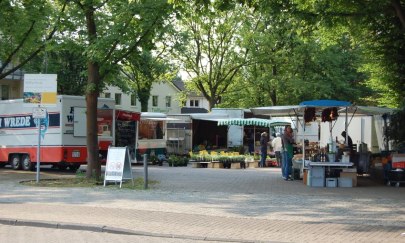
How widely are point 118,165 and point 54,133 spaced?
638 cm

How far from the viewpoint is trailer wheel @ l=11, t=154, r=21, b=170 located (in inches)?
930

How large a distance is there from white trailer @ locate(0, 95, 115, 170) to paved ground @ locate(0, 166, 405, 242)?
5021 mm

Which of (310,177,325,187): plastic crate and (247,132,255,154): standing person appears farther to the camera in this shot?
(247,132,255,154): standing person

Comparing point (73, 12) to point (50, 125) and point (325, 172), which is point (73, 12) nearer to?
point (50, 125)

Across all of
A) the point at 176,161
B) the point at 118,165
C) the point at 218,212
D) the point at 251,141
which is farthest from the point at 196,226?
the point at 251,141

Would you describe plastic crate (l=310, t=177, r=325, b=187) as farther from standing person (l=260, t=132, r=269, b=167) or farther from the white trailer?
standing person (l=260, t=132, r=269, b=167)

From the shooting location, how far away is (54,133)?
2173 centimetres

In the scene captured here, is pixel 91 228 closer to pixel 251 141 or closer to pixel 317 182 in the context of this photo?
pixel 317 182

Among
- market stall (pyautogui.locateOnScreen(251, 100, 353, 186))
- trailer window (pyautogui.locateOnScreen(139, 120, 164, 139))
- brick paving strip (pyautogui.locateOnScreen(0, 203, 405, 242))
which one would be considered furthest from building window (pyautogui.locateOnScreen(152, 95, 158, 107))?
brick paving strip (pyautogui.locateOnScreen(0, 203, 405, 242))

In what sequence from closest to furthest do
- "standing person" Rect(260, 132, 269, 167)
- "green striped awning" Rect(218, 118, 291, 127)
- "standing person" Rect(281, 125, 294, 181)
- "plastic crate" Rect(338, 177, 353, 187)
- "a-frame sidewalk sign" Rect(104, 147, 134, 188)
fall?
"a-frame sidewalk sign" Rect(104, 147, 134, 188) < "plastic crate" Rect(338, 177, 353, 187) < "standing person" Rect(281, 125, 294, 181) < "standing person" Rect(260, 132, 269, 167) < "green striped awning" Rect(218, 118, 291, 127)

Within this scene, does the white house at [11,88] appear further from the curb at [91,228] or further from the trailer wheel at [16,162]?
the curb at [91,228]

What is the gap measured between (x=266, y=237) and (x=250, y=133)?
93.5 ft

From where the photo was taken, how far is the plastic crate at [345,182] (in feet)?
54.4

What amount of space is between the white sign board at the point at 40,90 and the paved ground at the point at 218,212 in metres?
2.74
